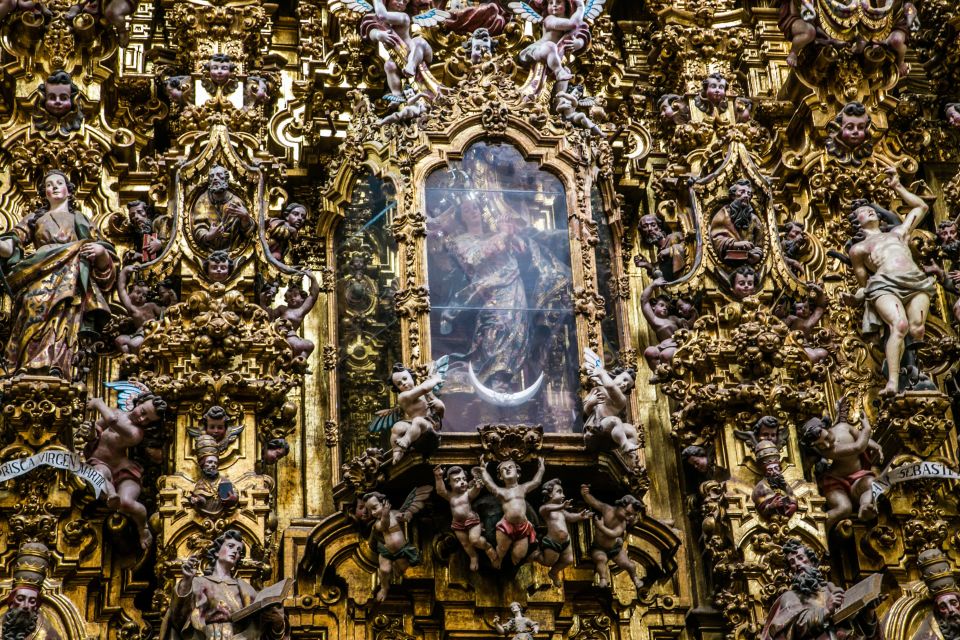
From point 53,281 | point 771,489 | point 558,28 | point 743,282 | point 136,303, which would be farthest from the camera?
point 558,28

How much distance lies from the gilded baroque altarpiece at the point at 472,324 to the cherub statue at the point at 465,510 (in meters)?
0.02

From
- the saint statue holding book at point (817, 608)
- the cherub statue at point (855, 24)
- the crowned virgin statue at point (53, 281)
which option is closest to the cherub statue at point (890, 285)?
the cherub statue at point (855, 24)

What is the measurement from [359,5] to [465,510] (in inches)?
170

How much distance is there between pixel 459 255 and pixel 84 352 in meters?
2.71

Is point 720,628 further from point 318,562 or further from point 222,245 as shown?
point 222,245

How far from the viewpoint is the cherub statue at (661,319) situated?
15609mm

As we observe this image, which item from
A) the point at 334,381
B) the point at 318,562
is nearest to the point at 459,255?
the point at 334,381

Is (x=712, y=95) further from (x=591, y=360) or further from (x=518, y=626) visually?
(x=518, y=626)

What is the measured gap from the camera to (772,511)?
1477cm

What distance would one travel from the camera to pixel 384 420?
15.2 meters

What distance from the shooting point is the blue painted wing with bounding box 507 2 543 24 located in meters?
16.8

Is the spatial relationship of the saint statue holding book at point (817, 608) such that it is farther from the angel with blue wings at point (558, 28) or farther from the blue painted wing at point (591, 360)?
the angel with blue wings at point (558, 28)

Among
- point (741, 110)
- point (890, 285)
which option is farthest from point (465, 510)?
point (741, 110)

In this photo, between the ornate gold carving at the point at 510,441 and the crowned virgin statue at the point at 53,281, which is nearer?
the ornate gold carving at the point at 510,441
